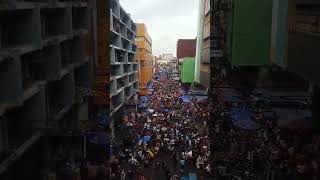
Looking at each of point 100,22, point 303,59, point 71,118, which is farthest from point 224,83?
point 303,59

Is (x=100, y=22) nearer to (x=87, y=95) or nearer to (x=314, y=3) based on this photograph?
(x=87, y=95)

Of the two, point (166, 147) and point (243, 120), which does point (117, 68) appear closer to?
point (166, 147)

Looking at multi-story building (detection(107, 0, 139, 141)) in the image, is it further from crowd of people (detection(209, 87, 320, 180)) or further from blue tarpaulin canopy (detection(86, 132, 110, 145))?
blue tarpaulin canopy (detection(86, 132, 110, 145))

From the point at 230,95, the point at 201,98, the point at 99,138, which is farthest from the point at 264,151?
the point at 201,98

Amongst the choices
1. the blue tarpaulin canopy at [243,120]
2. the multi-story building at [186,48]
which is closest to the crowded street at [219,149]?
the blue tarpaulin canopy at [243,120]

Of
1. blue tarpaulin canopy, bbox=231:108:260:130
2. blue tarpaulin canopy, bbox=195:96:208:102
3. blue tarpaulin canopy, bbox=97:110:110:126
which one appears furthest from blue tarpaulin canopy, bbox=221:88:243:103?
blue tarpaulin canopy, bbox=195:96:208:102

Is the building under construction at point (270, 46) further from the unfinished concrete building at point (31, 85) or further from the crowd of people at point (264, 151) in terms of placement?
the unfinished concrete building at point (31, 85)
